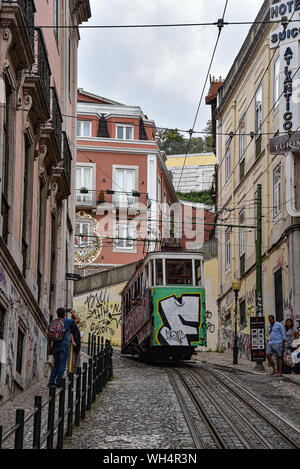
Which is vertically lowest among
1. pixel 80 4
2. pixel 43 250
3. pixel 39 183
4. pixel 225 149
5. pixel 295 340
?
pixel 295 340

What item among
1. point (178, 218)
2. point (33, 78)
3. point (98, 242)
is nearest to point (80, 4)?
point (33, 78)

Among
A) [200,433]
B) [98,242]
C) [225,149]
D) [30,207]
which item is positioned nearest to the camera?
[200,433]

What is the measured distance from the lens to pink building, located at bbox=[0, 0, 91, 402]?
13.1 metres

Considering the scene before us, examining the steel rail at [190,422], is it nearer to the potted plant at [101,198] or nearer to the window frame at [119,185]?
the potted plant at [101,198]

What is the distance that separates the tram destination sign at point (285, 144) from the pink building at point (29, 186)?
556cm

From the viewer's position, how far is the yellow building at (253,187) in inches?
938

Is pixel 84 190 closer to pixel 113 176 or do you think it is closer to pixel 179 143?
pixel 113 176

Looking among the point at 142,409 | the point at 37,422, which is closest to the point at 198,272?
the point at 142,409

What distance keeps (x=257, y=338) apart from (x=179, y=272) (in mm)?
2761

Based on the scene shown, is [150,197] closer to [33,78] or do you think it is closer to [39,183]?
[39,183]

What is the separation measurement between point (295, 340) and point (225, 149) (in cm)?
1734

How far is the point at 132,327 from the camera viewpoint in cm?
2762

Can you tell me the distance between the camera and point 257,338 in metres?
22.4

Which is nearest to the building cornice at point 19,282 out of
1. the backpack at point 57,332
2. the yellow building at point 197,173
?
the backpack at point 57,332
